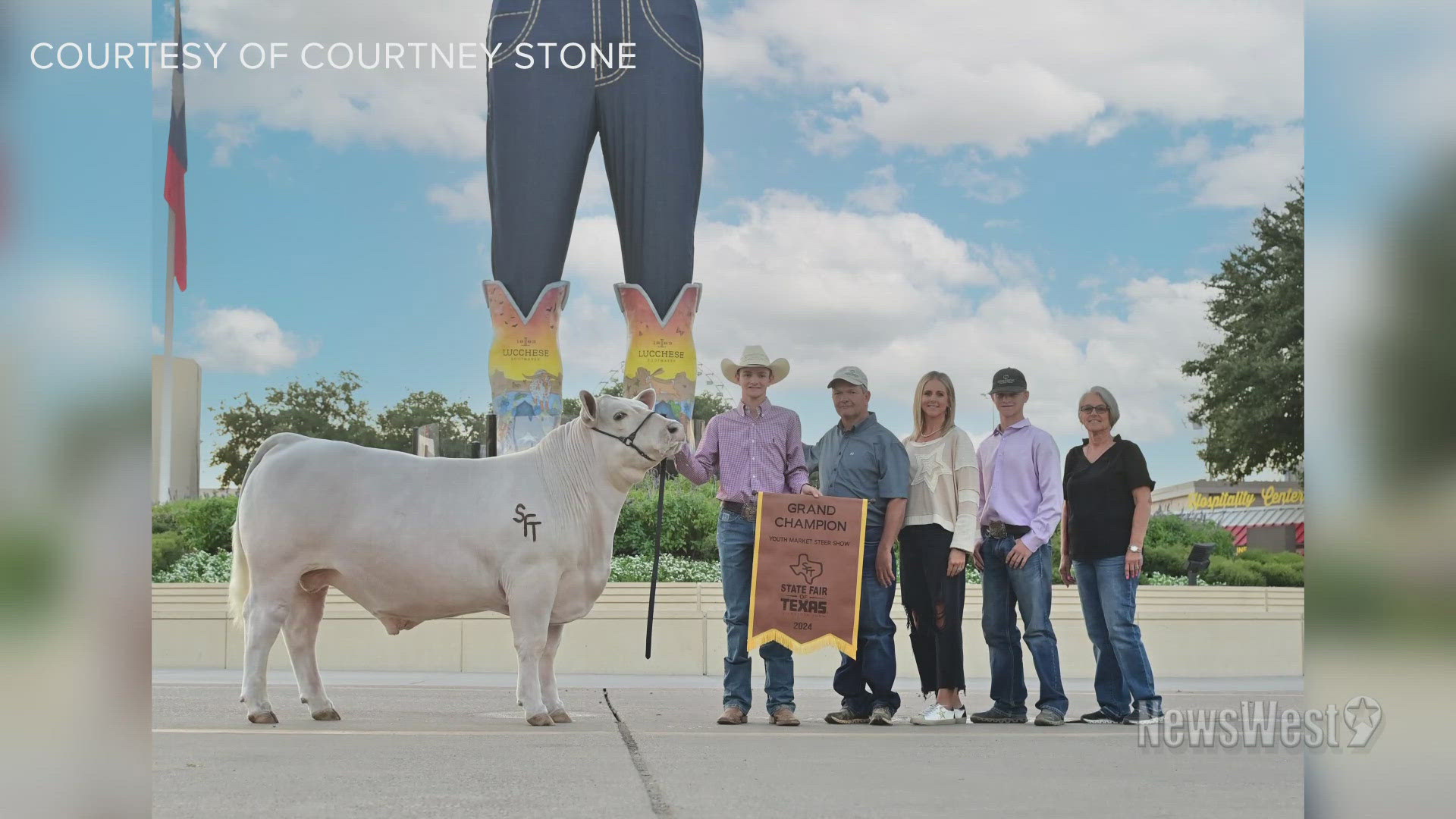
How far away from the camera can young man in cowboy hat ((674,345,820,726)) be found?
7473 mm

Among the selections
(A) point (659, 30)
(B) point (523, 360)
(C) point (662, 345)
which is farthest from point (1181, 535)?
(A) point (659, 30)

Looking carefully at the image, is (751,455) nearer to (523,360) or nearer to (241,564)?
(241,564)

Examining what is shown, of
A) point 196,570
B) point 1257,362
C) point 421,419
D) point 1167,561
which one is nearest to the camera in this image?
point 196,570

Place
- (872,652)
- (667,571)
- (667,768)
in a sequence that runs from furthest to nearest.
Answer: (667,571) → (872,652) → (667,768)

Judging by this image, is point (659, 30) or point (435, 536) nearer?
point (435, 536)

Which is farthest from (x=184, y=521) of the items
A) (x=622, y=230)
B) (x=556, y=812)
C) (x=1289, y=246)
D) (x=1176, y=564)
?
(x=1289, y=246)

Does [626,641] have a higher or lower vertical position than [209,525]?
lower

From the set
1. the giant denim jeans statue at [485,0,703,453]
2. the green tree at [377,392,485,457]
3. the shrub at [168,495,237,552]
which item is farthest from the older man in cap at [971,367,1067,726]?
the green tree at [377,392,485,457]

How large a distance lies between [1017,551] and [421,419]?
46901 mm

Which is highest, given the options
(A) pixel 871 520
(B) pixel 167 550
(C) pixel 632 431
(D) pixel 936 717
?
(C) pixel 632 431

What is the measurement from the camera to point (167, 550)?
577 inches

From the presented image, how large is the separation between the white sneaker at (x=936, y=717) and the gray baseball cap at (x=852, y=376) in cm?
180

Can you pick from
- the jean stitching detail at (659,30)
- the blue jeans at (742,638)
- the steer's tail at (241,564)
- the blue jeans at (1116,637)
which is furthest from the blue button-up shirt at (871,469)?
the jean stitching detail at (659,30)

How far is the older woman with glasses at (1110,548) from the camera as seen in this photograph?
763 centimetres
